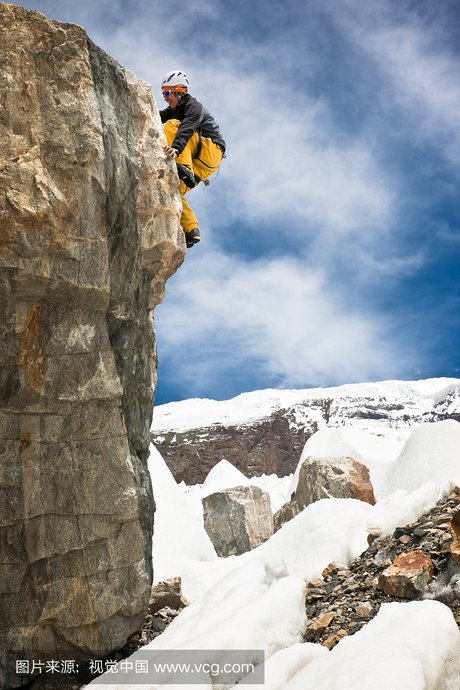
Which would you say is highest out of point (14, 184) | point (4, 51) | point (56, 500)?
point (4, 51)

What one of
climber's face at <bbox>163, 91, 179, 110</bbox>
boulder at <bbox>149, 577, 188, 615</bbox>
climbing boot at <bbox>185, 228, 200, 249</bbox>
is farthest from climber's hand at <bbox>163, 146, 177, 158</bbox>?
boulder at <bbox>149, 577, 188, 615</bbox>

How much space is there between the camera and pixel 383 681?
12.8 feet

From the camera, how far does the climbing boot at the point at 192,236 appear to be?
28.2ft

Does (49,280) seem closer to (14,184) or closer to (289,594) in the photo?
(14,184)

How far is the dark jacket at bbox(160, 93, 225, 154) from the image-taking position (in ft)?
25.8

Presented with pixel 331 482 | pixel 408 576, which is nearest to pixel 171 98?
pixel 408 576

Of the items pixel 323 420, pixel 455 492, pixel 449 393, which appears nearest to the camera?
pixel 455 492

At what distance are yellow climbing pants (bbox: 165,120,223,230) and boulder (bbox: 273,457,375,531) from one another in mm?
13772

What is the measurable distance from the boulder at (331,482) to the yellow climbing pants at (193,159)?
13.8 metres

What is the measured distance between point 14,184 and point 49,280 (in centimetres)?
116

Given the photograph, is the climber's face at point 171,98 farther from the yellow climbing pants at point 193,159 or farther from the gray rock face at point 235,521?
the gray rock face at point 235,521

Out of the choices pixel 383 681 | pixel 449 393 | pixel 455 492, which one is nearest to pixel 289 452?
pixel 449 393

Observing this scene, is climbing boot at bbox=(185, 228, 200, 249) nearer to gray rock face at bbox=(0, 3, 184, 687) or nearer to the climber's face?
gray rock face at bbox=(0, 3, 184, 687)

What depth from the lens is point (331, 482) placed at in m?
20.2
